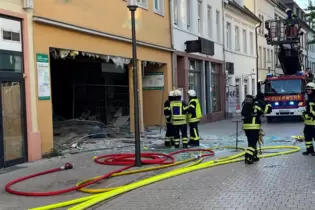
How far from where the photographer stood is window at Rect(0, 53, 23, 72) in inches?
387

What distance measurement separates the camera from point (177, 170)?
896 cm

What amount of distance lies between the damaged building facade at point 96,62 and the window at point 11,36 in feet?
1.76

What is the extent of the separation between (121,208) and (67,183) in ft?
6.96

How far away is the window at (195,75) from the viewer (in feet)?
74.1

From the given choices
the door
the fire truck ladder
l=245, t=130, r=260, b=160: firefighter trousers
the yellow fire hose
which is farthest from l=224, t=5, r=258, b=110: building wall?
the door

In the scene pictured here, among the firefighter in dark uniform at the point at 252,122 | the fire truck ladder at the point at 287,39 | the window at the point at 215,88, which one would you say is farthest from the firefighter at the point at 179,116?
the fire truck ladder at the point at 287,39

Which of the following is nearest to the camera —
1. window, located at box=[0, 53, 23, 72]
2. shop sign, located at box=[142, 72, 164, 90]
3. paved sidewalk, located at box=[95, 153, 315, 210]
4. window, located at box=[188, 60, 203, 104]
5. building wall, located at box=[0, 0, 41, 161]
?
paved sidewalk, located at box=[95, 153, 315, 210]

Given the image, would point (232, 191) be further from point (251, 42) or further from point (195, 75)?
point (251, 42)

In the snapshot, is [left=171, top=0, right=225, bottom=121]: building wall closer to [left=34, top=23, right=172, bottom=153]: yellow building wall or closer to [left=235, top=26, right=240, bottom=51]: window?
[left=34, top=23, right=172, bottom=153]: yellow building wall

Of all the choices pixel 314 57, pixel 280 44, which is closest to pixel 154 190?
pixel 280 44

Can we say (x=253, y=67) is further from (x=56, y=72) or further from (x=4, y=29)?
(x=4, y=29)

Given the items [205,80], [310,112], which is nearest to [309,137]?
[310,112]

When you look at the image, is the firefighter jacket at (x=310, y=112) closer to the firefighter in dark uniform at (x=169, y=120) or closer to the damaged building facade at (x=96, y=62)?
the firefighter in dark uniform at (x=169, y=120)

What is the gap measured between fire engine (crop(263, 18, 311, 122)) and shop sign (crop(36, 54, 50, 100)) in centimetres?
1501
